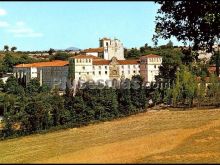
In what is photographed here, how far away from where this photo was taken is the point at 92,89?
298 ft

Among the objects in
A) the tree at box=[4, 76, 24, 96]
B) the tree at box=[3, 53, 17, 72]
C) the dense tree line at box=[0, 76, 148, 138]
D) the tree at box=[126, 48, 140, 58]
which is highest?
the tree at box=[126, 48, 140, 58]

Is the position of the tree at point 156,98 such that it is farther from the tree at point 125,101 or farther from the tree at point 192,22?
the tree at point 192,22

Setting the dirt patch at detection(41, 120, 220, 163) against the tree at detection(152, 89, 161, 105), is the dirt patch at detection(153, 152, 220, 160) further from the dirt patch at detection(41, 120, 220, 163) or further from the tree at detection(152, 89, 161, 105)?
the tree at detection(152, 89, 161, 105)

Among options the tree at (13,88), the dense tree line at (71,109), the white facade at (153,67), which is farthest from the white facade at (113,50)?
the dense tree line at (71,109)

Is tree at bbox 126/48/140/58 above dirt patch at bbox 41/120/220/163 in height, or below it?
above

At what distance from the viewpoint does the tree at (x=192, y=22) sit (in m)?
20.0

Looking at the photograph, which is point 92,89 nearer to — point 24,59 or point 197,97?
point 197,97

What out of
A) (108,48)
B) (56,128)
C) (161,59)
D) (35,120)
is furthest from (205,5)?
(108,48)

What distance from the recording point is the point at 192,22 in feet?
70.7

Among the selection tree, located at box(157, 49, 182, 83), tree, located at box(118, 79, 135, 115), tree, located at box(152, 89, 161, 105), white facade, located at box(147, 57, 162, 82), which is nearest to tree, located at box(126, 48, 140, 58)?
tree, located at box(157, 49, 182, 83)

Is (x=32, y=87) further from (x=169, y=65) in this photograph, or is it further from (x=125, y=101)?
(x=125, y=101)

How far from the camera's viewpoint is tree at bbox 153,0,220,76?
19969 mm

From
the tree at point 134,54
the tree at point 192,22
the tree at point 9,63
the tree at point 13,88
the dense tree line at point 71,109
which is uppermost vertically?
the tree at point 134,54

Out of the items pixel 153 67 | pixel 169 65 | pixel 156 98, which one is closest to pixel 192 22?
pixel 156 98
